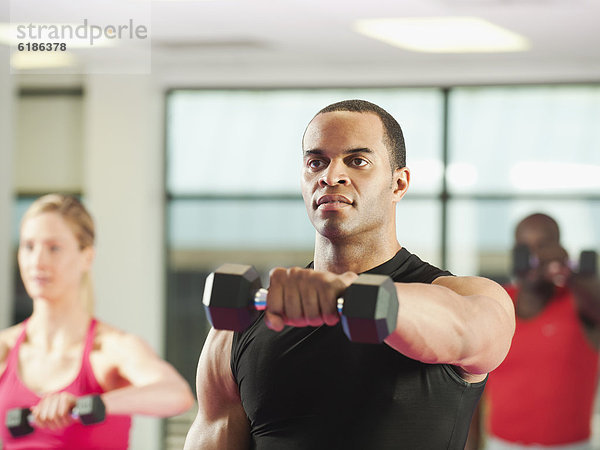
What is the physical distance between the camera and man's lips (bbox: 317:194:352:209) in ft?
4.19

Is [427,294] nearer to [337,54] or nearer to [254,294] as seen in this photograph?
[254,294]

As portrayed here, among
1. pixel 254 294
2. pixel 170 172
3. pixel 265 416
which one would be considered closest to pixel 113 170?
pixel 170 172

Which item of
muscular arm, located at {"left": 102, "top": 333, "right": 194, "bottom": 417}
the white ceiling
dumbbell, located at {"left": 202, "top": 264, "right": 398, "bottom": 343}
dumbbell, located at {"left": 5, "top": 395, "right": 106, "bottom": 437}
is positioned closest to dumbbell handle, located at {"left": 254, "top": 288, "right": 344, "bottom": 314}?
dumbbell, located at {"left": 202, "top": 264, "right": 398, "bottom": 343}

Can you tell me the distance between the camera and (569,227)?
490cm

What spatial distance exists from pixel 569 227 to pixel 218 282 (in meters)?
4.28

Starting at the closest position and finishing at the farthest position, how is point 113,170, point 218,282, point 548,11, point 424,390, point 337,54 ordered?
1. point 218,282
2. point 424,390
3. point 548,11
4. point 337,54
5. point 113,170

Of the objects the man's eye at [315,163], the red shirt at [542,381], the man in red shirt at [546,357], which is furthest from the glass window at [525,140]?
the man's eye at [315,163]

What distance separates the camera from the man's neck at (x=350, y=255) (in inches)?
53.1

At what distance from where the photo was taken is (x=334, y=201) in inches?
50.4

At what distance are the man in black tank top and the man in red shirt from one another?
229cm

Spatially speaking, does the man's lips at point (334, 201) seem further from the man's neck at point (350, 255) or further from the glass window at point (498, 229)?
the glass window at point (498, 229)

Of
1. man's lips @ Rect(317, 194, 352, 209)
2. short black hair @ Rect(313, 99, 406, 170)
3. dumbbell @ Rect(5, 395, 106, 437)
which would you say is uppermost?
short black hair @ Rect(313, 99, 406, 170)

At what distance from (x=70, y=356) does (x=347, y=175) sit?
155 centimetres

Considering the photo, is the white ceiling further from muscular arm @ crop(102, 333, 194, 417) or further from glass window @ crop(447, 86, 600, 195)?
muscular arm @ crop(102, 333, 194, 417)
